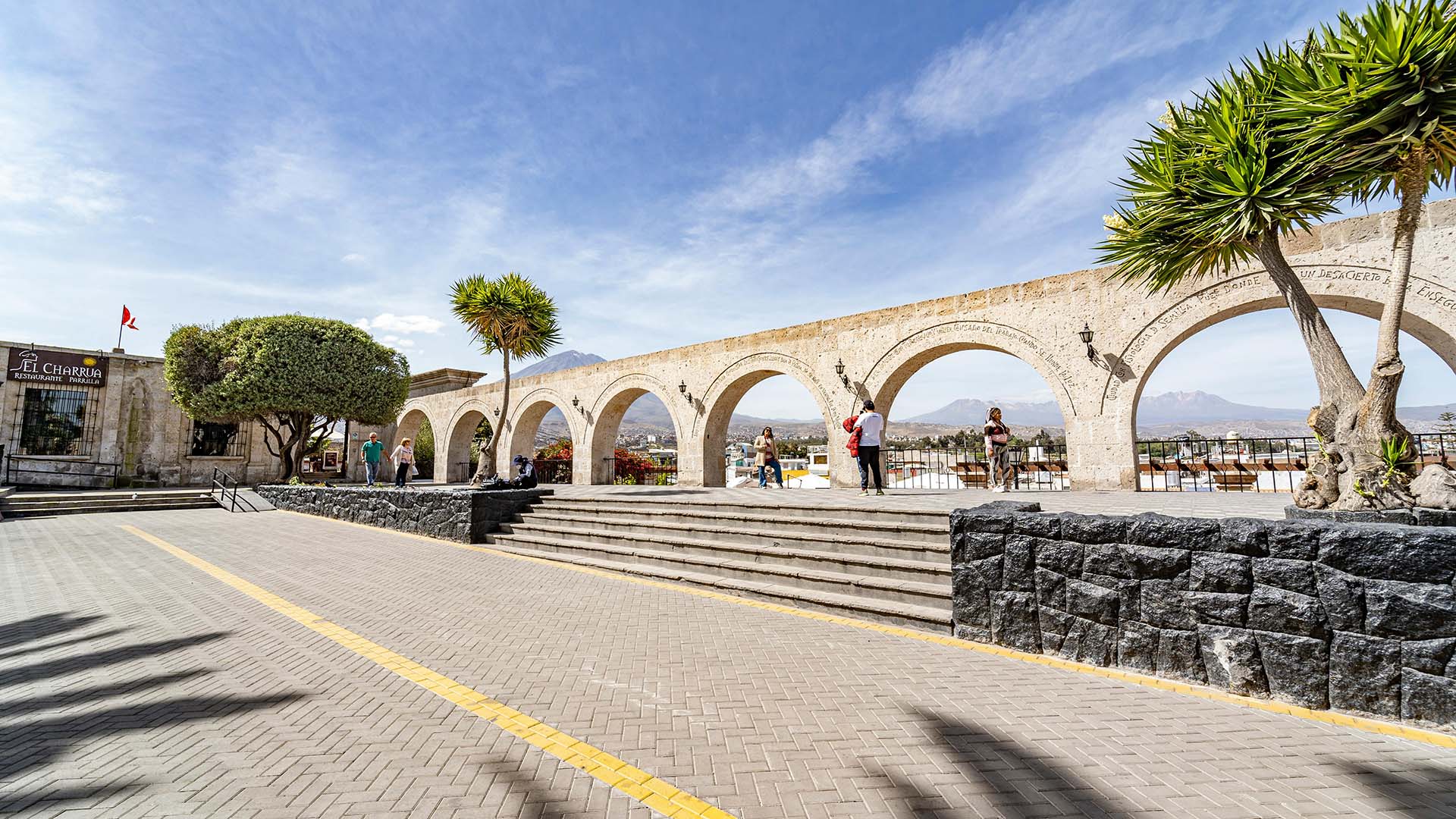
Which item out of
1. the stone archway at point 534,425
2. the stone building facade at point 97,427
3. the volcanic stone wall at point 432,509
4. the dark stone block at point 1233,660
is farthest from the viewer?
the stone building facade at point 97,427

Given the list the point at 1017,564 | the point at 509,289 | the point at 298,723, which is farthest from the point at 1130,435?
the point at 509,289

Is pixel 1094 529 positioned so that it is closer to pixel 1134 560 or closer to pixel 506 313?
pixel 1134 560

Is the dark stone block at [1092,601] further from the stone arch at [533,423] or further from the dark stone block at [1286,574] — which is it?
the stone arch at [533,423]

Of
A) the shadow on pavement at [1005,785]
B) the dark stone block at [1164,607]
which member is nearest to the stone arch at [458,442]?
the dark stone block at [1164,607]

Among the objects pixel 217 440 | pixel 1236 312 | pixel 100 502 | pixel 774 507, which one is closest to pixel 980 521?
pixel 774 507

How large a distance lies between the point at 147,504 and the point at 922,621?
23.0m

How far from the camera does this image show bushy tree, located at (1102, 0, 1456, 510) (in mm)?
4215

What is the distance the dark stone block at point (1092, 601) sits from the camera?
4.17 m

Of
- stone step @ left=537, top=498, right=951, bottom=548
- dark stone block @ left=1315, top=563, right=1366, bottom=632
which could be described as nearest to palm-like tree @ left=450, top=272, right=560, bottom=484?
stone step @ left=537, top=498, right=951, bottom=548

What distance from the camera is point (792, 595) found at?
5898 millimetres

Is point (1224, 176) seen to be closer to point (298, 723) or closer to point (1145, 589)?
point (1145, 589)

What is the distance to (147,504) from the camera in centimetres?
1741

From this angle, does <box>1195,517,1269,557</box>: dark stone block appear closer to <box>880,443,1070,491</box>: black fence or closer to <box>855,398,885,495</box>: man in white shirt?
<box>855,398,885,495</box>: man in white shirt

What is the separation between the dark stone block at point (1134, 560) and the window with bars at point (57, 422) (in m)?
33.8
